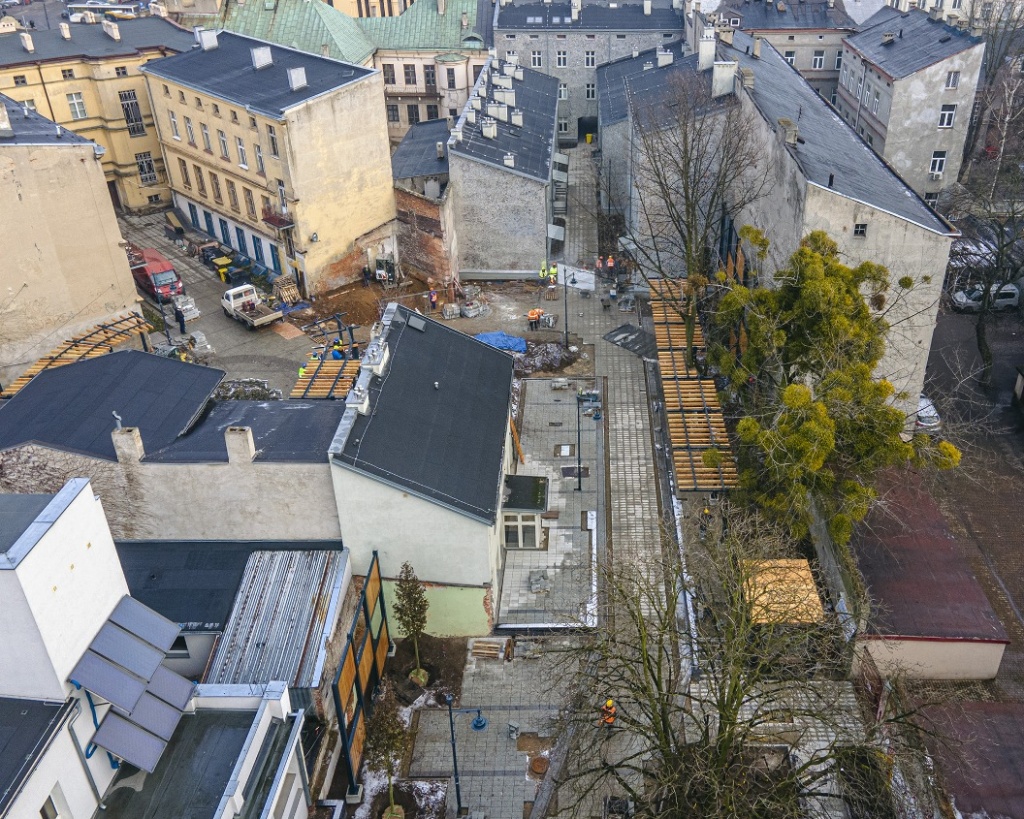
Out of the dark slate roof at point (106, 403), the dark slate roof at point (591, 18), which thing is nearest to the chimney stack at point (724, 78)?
the dark slate roof at point (591, 18)

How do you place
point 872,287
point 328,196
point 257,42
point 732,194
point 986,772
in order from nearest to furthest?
point 986,772
point 872,287
point 732,194
point 328,196
point 257,42

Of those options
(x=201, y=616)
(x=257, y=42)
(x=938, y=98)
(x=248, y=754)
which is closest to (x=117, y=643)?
(x=248, y=754)

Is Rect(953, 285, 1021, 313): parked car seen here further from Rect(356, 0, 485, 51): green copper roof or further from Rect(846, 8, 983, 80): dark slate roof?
Rect(356, 0, 485, 51): green copper roof

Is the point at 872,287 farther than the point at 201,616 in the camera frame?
Yes

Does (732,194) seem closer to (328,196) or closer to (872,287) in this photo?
(872,287)

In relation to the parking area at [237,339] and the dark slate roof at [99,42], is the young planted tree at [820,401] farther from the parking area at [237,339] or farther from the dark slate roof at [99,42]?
the dark slate roof at [99,42]

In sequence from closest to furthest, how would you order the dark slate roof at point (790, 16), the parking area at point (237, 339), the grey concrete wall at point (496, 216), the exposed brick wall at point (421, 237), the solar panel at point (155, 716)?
1. the solar panel at point (155, 716)
2. the parking area at point (237, 339)
3. the exposed brick wall at point (421, 237)
4. the grey concrete wall at point (496, 216)
5. the dark slate roof at point (790, 16)

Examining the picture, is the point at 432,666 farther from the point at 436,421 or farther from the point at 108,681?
the point at 108,681
